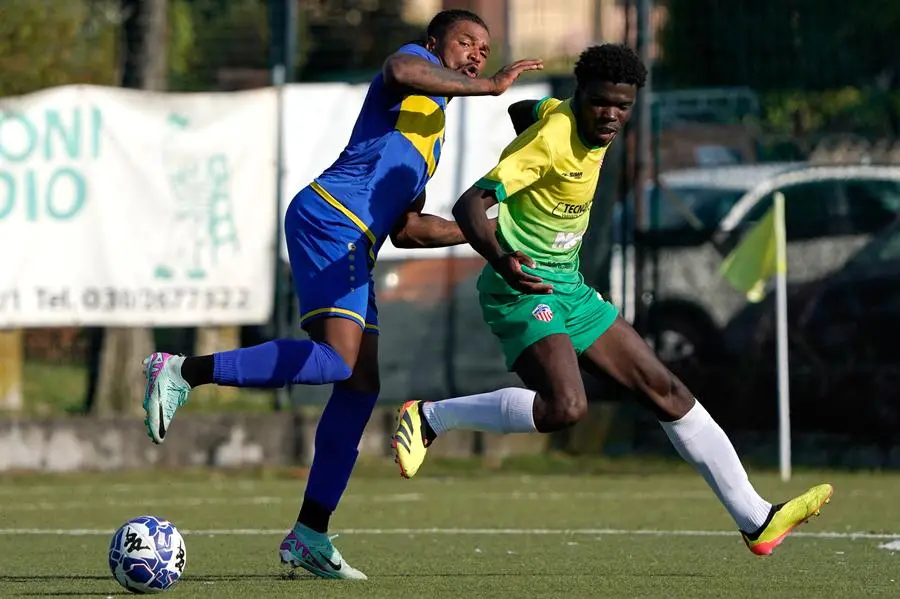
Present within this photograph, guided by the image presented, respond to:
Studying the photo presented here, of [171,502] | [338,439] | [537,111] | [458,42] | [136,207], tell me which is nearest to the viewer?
[338,439]

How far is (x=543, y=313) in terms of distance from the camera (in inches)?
295

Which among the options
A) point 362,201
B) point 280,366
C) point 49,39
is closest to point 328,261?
point 362,201

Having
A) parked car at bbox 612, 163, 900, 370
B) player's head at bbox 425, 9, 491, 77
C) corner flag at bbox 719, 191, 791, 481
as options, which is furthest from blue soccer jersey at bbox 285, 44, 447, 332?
parked car at bbox 612, 163, 900, 370

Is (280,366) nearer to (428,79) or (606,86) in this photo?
(428,79)

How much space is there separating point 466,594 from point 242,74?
9026 millimetres

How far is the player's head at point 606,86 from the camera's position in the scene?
7.33 metres

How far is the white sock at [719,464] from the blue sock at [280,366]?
1.43 metres

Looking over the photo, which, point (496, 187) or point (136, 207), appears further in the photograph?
point (136, 207)

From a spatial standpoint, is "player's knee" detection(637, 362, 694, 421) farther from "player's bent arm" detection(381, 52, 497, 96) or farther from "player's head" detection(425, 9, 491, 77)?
"player's head" detection(425, 9, 491, 77)

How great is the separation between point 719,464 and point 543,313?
0.96 metres

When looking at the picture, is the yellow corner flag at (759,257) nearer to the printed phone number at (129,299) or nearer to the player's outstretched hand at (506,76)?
the printed phone number at (129,299)

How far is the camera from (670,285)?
577 inches

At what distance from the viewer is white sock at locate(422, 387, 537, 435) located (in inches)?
295

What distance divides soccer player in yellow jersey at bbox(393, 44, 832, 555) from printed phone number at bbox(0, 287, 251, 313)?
648cm
